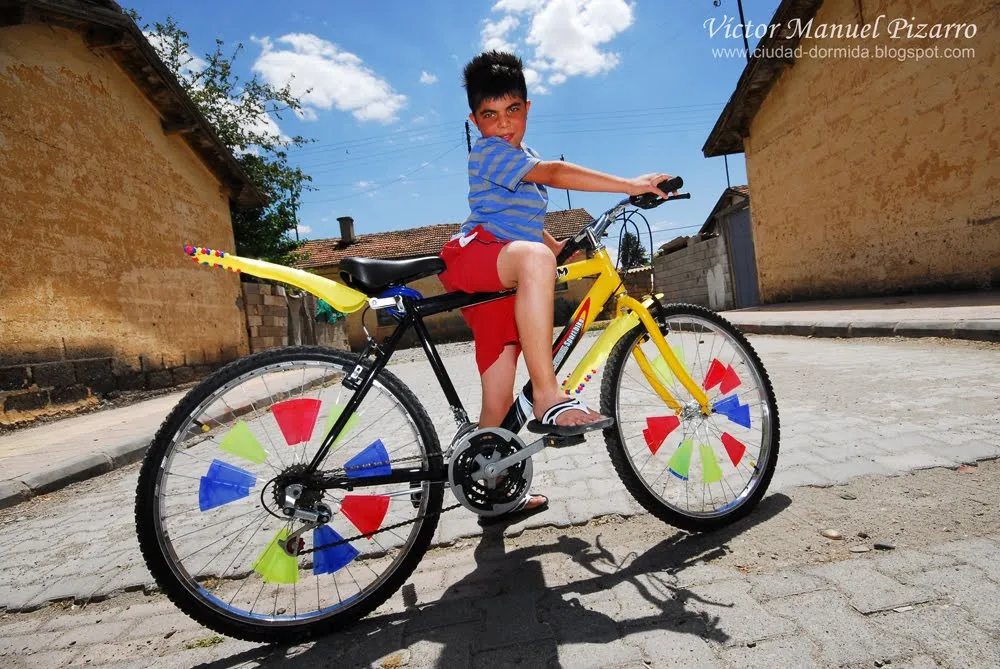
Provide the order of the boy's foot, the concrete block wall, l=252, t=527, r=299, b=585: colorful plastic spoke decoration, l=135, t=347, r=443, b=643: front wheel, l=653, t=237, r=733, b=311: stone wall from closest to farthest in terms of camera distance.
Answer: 1. l=135, t=347, r=443, b=643: front wheel
2. l=252, t=527, r=299, b=585: colorful plastic spoke decoration
3. the boy's foot
4. the concrete block wall
5. l=653, t=237, r=733, b=311: stone wall

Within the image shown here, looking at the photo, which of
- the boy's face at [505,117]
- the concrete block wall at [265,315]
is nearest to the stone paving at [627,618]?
the boy's face at [505,117]

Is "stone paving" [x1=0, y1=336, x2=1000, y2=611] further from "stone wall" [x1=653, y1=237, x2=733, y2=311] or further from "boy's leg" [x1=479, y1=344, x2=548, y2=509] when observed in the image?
"stone wall" [x1=653, y1=237, x2=733, y2=311]

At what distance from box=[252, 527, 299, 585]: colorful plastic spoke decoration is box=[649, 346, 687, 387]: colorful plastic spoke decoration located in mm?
1509

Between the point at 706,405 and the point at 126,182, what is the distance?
1019 centimetres

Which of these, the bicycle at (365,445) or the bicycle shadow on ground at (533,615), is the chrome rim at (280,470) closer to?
the bicycle at (365,445)

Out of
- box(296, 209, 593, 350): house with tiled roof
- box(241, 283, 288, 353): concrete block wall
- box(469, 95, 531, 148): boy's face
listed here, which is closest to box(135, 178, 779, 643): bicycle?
box(469, 95, 531, 148): boy's face

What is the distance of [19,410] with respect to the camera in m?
6.55

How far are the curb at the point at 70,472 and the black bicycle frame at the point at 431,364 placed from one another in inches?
130

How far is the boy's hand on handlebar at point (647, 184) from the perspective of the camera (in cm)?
202

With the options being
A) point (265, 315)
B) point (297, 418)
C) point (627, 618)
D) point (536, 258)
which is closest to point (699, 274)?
point (265, 315)

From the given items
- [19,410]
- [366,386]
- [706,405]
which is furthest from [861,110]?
[19,410]

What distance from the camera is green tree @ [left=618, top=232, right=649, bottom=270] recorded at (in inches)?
92.6

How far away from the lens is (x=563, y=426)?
1.83 metres

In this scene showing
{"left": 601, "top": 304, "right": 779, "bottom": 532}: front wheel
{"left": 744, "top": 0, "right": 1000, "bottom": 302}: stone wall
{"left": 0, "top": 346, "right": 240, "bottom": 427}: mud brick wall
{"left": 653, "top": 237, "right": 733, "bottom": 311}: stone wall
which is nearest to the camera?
{"left": 601, "top": 304, "right": 779, "bottom": 532}: front wheel
